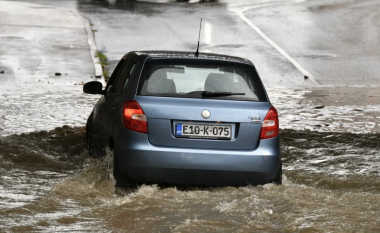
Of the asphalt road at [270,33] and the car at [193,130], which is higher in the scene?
the car at [193,130]

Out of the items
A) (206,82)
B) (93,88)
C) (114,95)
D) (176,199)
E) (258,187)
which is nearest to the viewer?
(176,199)

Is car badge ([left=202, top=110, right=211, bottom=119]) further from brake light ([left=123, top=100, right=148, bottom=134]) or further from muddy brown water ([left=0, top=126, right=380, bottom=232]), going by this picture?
muddy brown water ([left=0, top=126, right=380, bottom=232])

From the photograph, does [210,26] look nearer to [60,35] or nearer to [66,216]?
[60,35]

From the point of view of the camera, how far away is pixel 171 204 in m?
7.68

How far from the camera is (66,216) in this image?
7438 mm

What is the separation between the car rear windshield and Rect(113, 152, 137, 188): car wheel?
2.41 ft

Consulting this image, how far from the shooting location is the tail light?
25.8 feet

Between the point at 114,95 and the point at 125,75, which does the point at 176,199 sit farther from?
the point at 125,75

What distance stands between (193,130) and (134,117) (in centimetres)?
56

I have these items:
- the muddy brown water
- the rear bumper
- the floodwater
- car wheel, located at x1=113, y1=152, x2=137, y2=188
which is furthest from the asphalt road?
car wheel, located at x1=113, y1=152, x2=137, y2=188

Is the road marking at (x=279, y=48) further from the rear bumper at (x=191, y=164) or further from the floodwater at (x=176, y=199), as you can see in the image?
the rear bumper at (x=191, y=164)

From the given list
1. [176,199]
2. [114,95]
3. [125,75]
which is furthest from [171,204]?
[125,75]

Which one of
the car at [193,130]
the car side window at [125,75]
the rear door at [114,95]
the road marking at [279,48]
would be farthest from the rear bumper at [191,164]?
the road marking at [279,48]

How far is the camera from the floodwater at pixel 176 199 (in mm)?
7125
